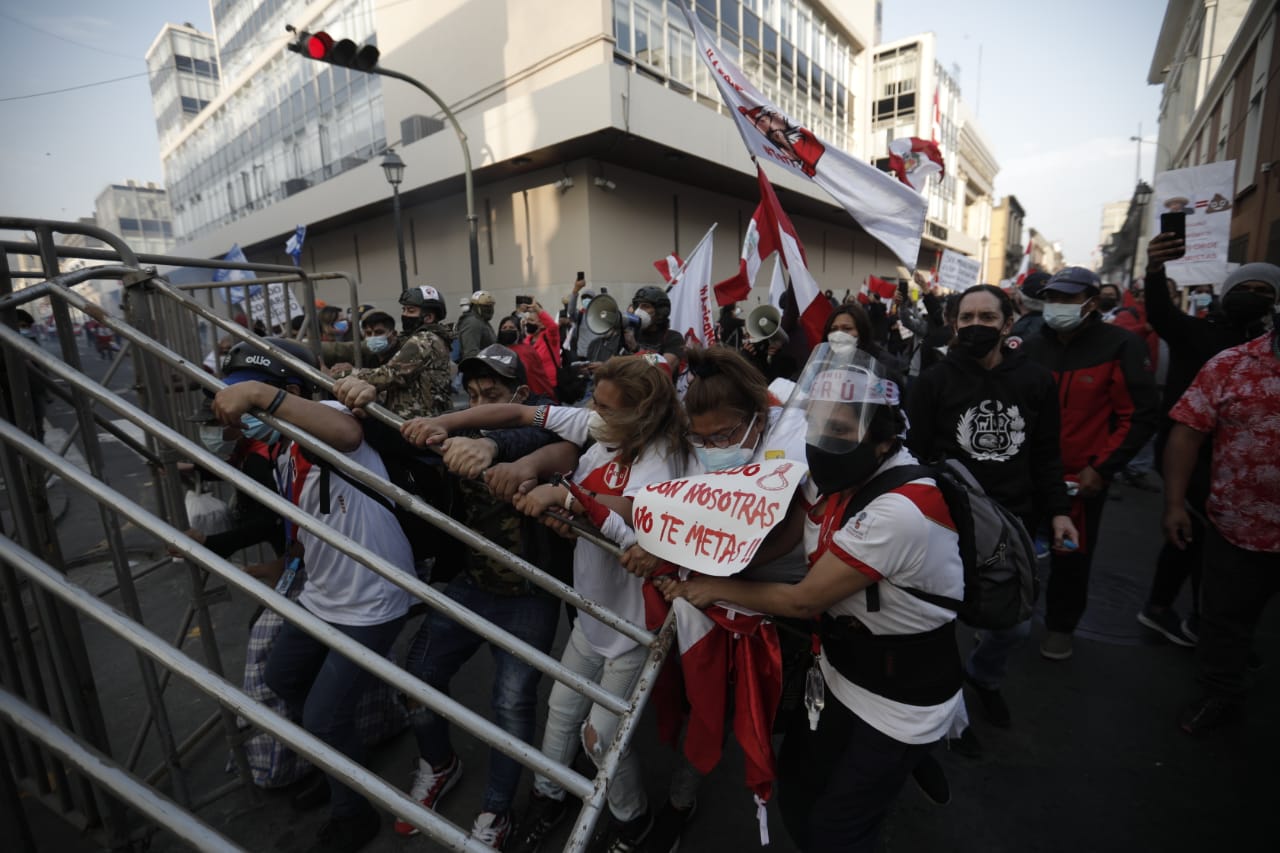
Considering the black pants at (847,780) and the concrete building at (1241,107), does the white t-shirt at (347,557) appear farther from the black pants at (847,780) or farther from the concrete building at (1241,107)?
the concrete building at (1241,107)

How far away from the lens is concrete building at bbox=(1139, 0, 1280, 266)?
1130cm

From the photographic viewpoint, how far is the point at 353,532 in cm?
222

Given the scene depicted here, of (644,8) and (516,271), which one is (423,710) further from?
(644,8)

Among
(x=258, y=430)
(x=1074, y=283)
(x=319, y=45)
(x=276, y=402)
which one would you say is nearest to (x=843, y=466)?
(x=276, y=402)

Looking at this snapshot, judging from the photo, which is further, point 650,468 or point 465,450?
point 650,468

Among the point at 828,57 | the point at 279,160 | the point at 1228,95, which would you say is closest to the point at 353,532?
the point at 1228,95

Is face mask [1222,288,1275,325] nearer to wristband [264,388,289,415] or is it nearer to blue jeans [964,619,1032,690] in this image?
blue jeans [964,619,1032,690]

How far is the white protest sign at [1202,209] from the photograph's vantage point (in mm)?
5473

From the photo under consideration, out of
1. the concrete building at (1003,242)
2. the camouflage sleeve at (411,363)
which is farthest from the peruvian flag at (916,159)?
the concrete building at (1003,242)

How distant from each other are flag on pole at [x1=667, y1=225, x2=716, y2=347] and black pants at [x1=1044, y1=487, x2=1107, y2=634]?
3194mm

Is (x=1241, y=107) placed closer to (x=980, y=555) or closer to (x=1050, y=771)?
(x=1050, y=771)

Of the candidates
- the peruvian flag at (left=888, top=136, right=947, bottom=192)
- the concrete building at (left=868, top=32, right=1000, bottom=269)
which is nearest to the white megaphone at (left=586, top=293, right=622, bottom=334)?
the peruvian flag at (left=888, top=136, right=947, bottom=192)

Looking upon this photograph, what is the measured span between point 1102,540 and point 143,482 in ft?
35.2

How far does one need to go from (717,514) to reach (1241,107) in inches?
755
